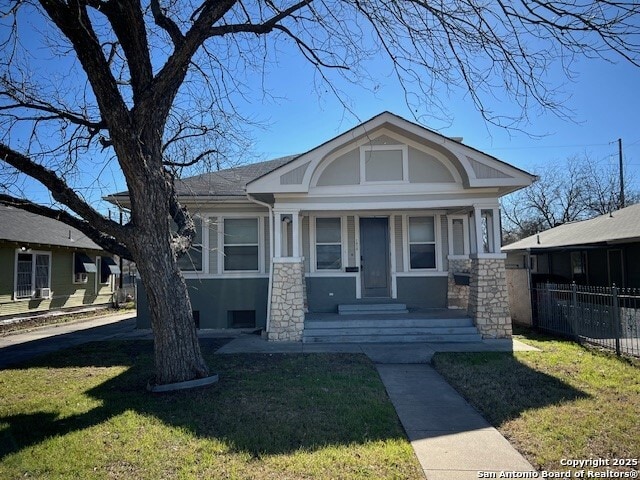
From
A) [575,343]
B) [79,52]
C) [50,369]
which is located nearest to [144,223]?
[79,52]

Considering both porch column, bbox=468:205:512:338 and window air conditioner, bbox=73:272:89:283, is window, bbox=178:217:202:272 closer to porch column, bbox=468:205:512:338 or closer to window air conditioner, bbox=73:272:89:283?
porch column, bbox=468:205:512:338

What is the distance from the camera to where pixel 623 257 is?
47.9 ft

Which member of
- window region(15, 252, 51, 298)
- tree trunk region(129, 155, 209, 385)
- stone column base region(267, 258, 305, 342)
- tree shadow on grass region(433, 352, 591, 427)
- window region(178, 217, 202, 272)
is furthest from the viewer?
window region(15, 252, 51, 298)

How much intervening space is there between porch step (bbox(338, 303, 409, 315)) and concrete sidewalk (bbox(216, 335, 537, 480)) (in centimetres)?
203

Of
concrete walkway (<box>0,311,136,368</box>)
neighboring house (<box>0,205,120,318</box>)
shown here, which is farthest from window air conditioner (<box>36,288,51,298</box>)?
concrete walkway (<box>0,311,136,368</box>)

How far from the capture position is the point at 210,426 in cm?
454

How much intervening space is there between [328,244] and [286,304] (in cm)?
260

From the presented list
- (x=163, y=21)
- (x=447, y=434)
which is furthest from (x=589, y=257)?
(x=163, y=21)

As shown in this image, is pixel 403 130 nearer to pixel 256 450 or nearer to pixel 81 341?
pixel 256 450

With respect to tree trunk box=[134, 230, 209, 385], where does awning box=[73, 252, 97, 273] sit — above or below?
above

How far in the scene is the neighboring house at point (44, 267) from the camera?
1501 centimetres

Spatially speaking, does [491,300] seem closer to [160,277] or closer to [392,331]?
[392,331]

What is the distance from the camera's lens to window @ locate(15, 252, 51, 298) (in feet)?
51.4

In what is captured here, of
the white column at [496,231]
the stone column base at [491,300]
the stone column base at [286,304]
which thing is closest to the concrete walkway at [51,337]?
the stone column base at [286,304]
